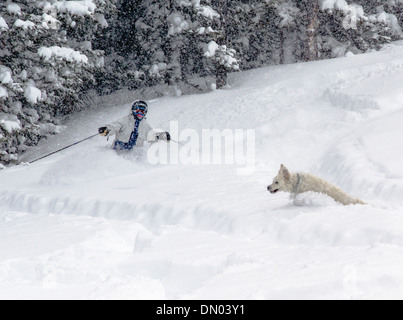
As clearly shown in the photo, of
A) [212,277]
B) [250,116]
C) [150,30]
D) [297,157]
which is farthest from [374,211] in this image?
[150,30]

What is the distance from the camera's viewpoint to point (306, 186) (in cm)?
729

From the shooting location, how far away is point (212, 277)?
5.04 meters

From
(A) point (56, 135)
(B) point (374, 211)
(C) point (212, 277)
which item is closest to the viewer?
(C) point (212, 277)

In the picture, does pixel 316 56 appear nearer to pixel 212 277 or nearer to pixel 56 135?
pixel 56 135

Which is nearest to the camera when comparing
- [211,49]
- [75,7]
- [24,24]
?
[24,24]

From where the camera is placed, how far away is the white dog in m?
7.16

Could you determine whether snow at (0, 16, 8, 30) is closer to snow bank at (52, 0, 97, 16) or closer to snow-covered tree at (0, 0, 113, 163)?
snow-covered tree at (0, 0, 113, 163)

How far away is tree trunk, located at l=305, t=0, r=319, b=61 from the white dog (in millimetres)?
15992

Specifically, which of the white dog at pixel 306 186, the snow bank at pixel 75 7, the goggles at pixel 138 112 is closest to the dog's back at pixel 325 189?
the white dog at pixel 306 186

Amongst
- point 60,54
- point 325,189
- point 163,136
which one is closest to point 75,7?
point 60,54

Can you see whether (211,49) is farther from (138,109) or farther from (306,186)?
(306,186)

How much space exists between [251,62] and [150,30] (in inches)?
344

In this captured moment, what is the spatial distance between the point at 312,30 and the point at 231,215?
1663 cm

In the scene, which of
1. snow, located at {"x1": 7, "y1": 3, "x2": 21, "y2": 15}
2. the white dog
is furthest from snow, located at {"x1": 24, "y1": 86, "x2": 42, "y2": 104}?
the white dog
